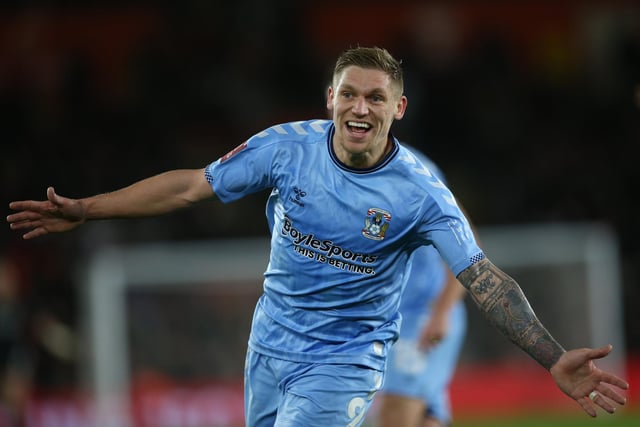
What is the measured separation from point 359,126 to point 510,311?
39.2 inches

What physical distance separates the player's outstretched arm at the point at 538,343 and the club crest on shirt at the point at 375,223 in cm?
40

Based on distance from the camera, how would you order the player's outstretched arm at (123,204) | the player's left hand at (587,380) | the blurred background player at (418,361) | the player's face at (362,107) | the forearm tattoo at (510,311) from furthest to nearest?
the blurred background player at (418,361) → the player's outstretched arm at (123,204) → the player's face at (362,107) → the forearm tattoo at (510,311) → the player's left hand at (587,380)

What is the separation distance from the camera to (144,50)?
47.0ft

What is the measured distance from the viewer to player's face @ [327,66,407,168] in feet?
16.2

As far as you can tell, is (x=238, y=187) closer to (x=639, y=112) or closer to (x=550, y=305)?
(x=550, y=305)

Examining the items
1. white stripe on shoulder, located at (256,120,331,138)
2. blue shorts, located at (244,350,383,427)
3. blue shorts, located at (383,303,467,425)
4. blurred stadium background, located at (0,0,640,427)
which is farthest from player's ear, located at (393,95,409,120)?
blurred stadium background, located at (0,0,640,427)

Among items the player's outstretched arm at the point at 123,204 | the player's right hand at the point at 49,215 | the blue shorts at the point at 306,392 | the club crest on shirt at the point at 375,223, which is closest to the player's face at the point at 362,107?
the club crest on shirt at the point at 375,223

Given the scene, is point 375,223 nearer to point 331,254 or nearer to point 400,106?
point 331,254

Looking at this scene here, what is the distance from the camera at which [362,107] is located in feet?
16.2

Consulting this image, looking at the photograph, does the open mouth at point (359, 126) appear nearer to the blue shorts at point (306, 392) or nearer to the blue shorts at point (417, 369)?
the blue shorts at point (306, 392)

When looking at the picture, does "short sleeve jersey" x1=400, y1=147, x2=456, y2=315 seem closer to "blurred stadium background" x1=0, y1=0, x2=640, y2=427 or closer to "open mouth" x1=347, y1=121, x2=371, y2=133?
"open mouth" x1=347, y1=121, x2=371, y2=133

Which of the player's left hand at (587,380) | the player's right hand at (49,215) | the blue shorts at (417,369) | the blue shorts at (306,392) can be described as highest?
the player's right hand at (49,215)

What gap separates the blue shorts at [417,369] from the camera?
6988 mm

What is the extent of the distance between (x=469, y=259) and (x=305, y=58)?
998cm
